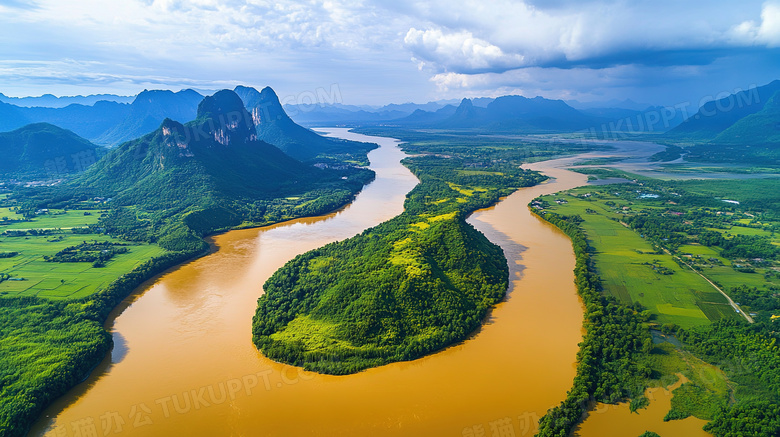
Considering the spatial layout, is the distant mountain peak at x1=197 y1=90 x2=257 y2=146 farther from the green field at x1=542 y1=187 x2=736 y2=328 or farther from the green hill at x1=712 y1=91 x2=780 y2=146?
the green hill at x1=712 y1=91 x2=780 y2=146

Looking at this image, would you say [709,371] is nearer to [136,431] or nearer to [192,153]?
[136,431]

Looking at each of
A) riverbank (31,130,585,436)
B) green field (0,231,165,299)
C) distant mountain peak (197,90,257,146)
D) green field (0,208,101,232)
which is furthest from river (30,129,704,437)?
distant mountain peak (197,90,257,146)

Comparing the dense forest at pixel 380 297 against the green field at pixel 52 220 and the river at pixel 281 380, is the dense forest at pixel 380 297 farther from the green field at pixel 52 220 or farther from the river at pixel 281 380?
the green field at pixel 52 220

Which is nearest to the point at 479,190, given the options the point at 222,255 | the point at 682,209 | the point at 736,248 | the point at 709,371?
the point at 682,209

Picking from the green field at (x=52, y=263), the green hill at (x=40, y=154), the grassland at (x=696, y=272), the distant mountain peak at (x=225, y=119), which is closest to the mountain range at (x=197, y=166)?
the distant mountain peak at (x=225, y=119)

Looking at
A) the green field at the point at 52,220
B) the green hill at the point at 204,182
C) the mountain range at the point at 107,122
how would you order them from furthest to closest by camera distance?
the mountain range at the point at 107,122 < the green hill at the point at 204,182 < the green field at the point at 52,220

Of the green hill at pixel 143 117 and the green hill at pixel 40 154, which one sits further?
the green hill at pixel 143 117

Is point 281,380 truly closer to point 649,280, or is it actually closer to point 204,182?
point 649,280
